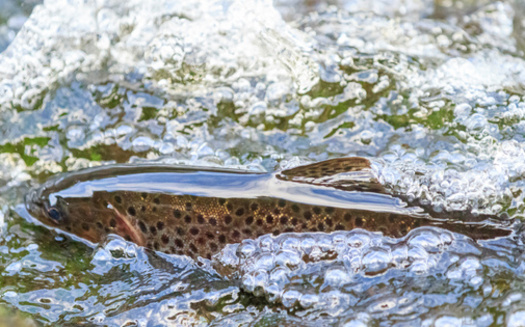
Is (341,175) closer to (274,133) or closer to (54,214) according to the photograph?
(274,133)

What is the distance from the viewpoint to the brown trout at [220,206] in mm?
3146

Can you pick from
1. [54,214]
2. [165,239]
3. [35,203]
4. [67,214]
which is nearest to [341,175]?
[165,239]

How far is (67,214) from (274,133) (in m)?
1.66

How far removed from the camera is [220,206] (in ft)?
10.7

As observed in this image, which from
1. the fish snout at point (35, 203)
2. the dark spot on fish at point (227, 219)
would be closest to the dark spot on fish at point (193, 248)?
the dark spot on fish at point (227, 219)

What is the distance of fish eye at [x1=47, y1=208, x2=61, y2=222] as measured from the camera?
357cm

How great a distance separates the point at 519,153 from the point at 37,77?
3.91 m

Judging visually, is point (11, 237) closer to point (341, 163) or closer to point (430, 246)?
point (341, 163)

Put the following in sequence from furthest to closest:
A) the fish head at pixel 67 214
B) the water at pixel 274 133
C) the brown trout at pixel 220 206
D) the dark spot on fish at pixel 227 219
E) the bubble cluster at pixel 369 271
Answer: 1. the fish head at pixel 67 214
2. the dark spot on fish at pixel 227 219
3. the brown trout at pixel 220 206
4. the water at pixel 274 133
5. the bubble cluster at pixel 369 271

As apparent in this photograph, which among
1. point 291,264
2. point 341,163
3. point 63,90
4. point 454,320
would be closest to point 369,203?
point 341,163

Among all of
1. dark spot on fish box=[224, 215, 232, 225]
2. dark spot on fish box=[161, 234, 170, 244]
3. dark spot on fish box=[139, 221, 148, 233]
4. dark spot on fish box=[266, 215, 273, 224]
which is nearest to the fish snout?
dark spot on fish box=[139, 221, 148, 233]

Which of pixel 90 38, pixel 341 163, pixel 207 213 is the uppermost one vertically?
pixel 90 38

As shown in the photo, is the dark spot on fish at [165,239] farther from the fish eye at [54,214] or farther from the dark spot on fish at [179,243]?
the fish eye at [54,214]

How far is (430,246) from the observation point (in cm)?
309
